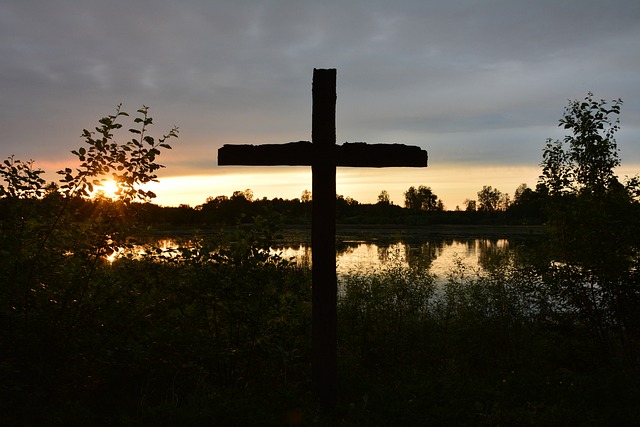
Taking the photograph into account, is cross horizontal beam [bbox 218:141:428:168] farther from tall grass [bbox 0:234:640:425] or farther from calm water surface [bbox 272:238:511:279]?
calm water surface [bbox 272:238:511:279]

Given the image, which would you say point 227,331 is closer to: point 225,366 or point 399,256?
point 225,366

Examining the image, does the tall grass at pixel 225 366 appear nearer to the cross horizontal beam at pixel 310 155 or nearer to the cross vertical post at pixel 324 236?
the cross vertical post at pixel 324 236

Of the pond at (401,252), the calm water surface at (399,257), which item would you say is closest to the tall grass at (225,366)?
the pond at (401,252)

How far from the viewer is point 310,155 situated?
5.35m

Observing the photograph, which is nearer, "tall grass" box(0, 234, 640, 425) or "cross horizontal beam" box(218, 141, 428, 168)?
"tall grass" box(0, 234, 640, 425)

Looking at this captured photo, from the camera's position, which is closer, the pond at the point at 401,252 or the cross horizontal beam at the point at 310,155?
the cross horizontal beam at the point at 310,155

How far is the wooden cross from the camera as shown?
17.3ft

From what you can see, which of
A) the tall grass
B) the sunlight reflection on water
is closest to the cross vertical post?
the tall grass

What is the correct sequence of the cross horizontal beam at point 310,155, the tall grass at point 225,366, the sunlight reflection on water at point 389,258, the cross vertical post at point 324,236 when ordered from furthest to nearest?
the sunlight reflection on water at point 389,258 → the cross horizontal beam at point 310,155 → the cross vertical post at point 324,236 → the tall grass at point 225,366

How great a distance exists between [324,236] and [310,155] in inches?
36.5

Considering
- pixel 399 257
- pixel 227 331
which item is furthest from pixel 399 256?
pixel 227 331

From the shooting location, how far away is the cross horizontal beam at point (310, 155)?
5391mm

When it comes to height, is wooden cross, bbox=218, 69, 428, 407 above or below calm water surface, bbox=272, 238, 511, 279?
above

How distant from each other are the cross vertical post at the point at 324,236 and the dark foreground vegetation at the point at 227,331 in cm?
42
